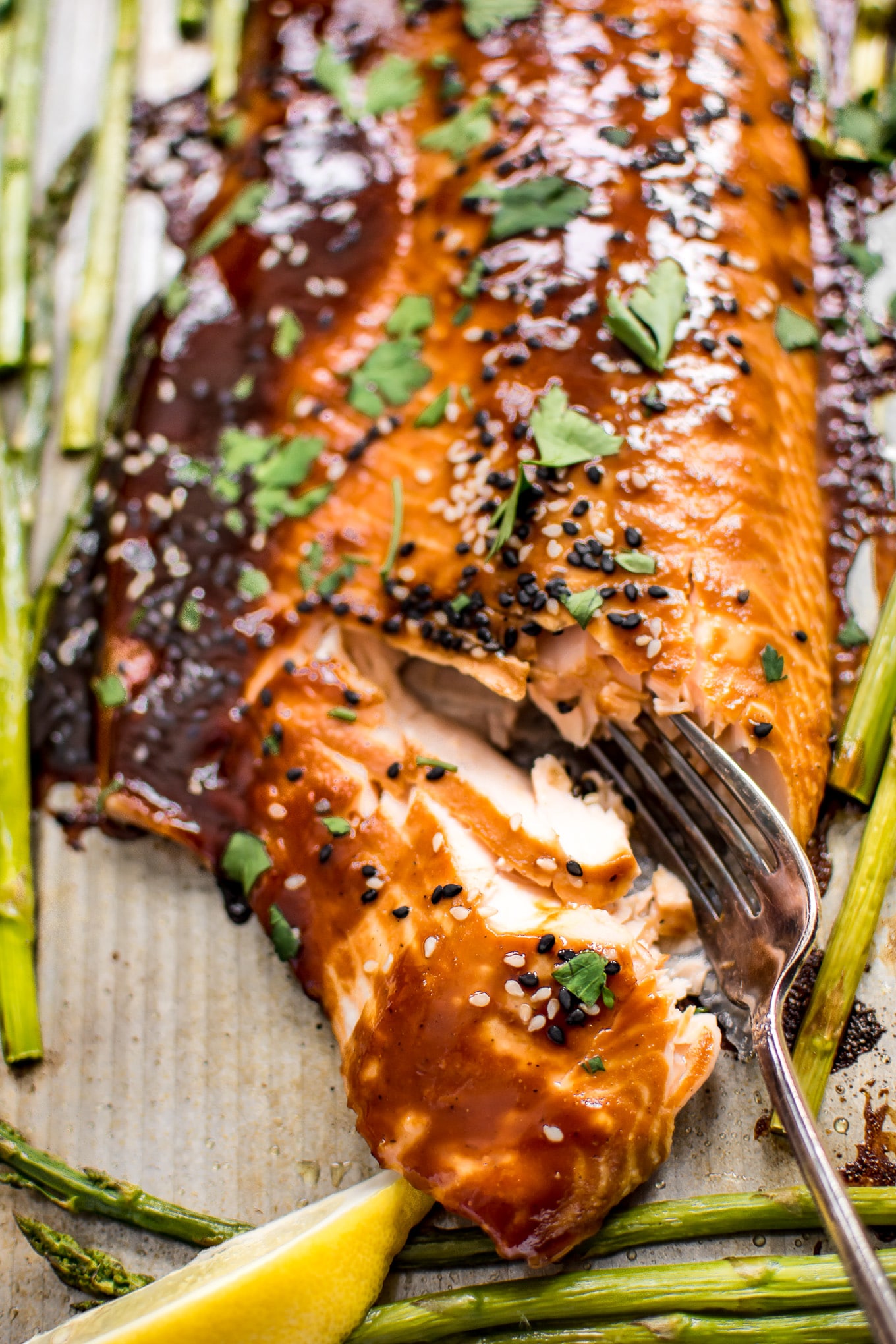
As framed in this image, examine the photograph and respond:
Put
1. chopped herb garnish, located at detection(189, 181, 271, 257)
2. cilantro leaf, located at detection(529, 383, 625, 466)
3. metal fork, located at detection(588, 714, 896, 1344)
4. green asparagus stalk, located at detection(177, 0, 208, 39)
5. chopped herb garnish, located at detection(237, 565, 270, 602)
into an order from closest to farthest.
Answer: metal fork, located at detection(588, 714, 896, 1344), cilantro leaf, located at detection(529, 383, 625, 466), chopped herb garnish, located at detection(237, 565, 270, 602), chopped herb garnish, located at detection(189, 181, 271, 257), green asparagus stalk, located at detection(177, 0, 208, 39)

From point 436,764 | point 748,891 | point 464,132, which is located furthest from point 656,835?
point 464,132

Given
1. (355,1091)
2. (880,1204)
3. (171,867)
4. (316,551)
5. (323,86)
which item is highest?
(323,86)

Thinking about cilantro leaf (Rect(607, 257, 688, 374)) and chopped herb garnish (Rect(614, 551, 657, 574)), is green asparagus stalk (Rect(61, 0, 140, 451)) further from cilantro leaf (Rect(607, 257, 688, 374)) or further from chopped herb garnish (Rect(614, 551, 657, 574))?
chopped herb garnish (Rect(614, 551, 657, 574))

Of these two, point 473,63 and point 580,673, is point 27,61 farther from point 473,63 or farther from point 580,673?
point 580,673

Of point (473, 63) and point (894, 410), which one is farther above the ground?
point (473, 63)

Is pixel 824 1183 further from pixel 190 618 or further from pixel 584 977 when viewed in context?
pixel 190 618

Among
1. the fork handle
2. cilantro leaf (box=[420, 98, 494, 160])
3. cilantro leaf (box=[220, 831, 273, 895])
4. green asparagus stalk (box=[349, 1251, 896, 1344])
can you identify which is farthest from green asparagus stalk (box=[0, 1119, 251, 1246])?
cilantro leaf (box=[420, 98, 494, 160])

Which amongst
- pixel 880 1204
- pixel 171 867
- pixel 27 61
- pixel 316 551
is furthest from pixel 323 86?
pixel 880 1204
